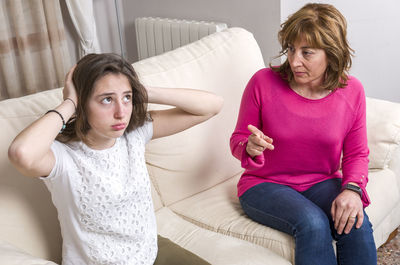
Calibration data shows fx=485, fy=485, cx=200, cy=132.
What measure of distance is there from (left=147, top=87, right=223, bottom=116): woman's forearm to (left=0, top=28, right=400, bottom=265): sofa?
0.81 ft

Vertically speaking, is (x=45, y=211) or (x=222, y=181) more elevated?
(x=45, y=211)

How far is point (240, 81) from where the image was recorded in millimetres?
1978

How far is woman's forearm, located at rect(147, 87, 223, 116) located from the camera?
1.41m

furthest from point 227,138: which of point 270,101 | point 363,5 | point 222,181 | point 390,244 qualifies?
point 363,5

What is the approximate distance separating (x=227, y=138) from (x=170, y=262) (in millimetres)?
680

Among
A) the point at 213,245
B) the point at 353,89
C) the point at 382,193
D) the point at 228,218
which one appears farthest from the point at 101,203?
the point at 382,193

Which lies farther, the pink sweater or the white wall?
the white wall

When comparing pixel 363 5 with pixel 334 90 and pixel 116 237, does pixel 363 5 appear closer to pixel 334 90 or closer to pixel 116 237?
pixel 334 90

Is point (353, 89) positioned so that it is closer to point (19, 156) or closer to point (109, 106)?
point (109, 106)

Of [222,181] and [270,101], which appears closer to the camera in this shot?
[270,101]

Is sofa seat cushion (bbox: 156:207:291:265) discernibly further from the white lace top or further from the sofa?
the white lace top

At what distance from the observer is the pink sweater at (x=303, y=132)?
1613 mm

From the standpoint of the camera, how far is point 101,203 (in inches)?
48.8

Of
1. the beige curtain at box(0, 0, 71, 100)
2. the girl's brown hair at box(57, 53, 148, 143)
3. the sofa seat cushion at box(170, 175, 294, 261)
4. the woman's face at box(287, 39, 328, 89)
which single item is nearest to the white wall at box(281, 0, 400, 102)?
the woman's face at box(287, 39, 328, 89)
